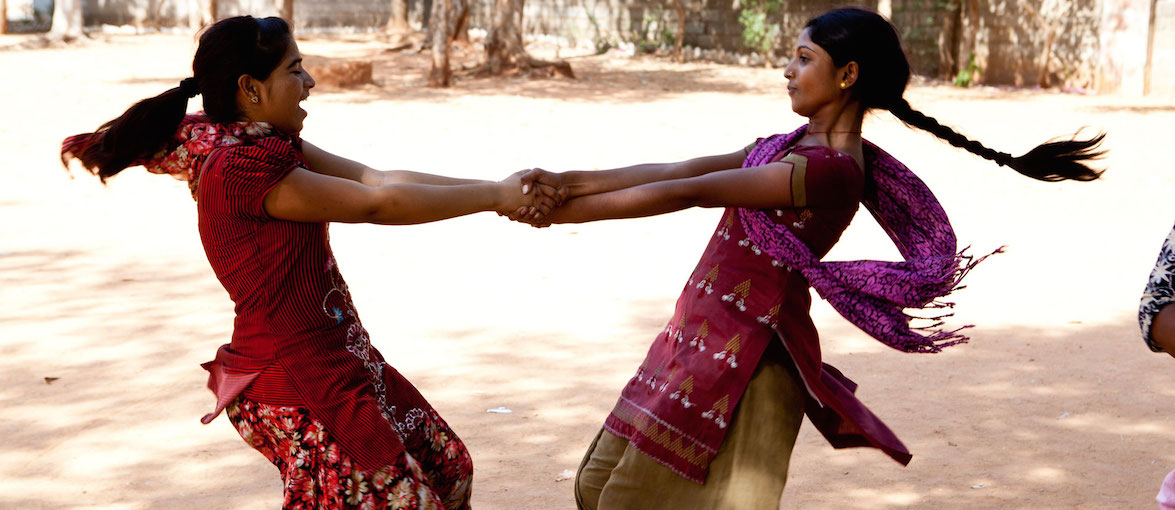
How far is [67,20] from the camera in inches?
956

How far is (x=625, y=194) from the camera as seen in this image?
2.79 meters

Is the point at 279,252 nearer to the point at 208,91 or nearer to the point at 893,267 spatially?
the point at 208,91

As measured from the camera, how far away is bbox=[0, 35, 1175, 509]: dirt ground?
399 cm

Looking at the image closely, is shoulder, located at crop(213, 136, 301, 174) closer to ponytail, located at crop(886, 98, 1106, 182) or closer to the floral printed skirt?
the floral printed skirt

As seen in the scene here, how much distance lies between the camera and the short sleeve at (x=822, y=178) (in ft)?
8.52

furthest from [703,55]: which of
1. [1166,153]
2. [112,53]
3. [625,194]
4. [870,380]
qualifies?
[625,194]

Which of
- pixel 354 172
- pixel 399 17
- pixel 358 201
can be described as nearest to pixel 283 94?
pixel 358 201

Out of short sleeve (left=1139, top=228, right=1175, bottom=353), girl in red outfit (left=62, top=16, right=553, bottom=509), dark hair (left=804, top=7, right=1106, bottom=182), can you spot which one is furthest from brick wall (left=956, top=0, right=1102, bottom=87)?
girl in red outfit (left=62, top=16, right=553, bottom=509)

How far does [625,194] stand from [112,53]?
72.4ft

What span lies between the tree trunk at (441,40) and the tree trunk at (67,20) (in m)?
10.5

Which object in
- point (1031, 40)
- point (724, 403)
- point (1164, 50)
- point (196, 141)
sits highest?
point (1031, 40)

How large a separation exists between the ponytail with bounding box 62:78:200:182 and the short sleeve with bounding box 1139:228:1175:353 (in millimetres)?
1977

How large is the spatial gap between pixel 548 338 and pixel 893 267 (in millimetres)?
3097

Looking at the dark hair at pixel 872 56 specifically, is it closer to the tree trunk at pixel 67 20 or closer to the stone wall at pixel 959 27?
the stone wall at pixel 959 27
